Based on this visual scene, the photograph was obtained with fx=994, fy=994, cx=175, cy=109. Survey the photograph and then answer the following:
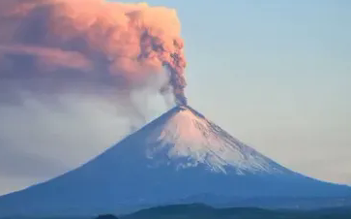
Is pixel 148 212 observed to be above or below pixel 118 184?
below

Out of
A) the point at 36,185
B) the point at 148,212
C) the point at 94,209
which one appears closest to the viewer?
the point at 148,212

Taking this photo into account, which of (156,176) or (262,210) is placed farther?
(156,176)

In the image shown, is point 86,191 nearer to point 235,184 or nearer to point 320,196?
point 235,184

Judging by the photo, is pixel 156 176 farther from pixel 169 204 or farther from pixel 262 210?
pixel 262 210

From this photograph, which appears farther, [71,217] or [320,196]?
[320,196]

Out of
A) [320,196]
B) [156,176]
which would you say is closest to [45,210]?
[156,176]

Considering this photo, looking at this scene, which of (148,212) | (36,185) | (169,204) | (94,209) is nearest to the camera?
(148,212)

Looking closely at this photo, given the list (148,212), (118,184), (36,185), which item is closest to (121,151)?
(118,184)

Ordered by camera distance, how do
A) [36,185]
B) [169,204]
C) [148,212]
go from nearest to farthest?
1. [148,212]
2. [169,204]
3. [36,185]

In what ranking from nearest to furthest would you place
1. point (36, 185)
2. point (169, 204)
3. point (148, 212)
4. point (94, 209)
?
1. point (148, 212)
2. point (169, 204)
3. point (94, 209)
4. point (36, 185)
